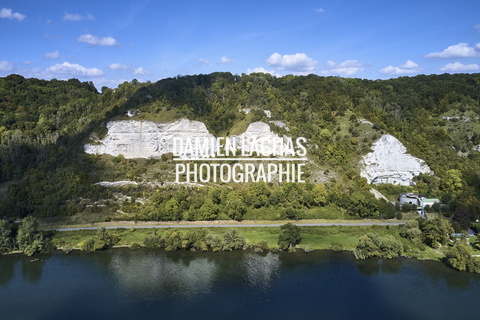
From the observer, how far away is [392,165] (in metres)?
53.8

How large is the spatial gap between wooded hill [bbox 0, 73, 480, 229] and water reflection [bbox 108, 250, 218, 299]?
9.36 metres

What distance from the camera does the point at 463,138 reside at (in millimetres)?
62750

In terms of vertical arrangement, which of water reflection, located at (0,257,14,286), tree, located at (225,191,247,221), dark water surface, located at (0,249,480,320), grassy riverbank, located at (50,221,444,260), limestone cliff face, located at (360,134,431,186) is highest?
limestone cliff face, located at (360,134,431,186)

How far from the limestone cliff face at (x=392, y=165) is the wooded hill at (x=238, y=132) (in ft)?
4.58

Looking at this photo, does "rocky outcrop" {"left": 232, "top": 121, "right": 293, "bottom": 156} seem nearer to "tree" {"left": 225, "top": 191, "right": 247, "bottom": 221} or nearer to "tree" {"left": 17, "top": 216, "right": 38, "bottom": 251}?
"tree" {"left": 225, "top": 191, "right": 247, "bottom": 221}

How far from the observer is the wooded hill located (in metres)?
46.2

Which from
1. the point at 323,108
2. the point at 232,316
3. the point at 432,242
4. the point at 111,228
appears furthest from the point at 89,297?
the point at 323,108

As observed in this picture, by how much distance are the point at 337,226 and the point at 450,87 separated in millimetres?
53136

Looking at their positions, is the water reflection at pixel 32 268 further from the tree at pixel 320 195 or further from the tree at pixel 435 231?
the tree at pixel 435 231

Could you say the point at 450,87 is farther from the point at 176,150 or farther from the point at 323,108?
the point at 176,150

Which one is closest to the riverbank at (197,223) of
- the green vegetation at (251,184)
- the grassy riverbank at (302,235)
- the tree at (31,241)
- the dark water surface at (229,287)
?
the green vegetation at (251,184)

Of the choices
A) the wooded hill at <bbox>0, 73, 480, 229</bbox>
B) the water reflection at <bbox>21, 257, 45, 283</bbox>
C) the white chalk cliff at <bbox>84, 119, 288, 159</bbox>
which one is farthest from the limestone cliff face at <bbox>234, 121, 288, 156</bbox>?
the water reflection at <bbox>21, 257, 45, 283</bbox>

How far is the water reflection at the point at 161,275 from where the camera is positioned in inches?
1151

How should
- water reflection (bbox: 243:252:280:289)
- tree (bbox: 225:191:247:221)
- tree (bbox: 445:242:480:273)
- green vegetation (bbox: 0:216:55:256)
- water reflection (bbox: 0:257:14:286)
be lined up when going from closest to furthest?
water reflection (bbox: 243:252:280:289)
water reflection (bbox: 0:257:14:286)
tree (bbox: 445:242:480:273)
green vegetation (bbox: 0:216:55:256)
tree (bbox: 225:191:247:221)
